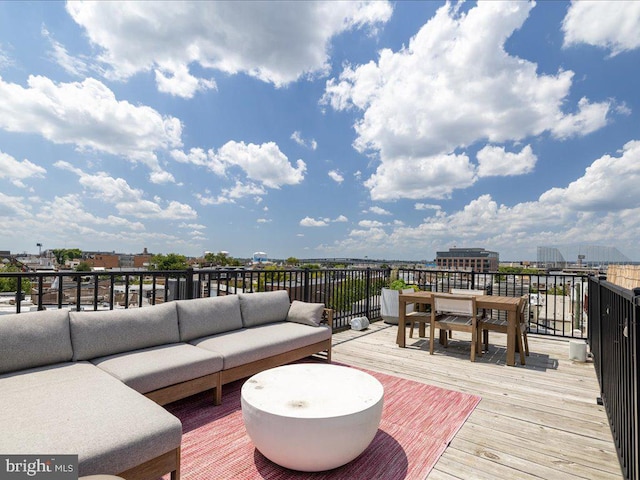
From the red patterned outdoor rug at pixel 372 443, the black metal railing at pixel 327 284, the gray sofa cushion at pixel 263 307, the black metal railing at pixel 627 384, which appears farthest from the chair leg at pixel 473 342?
the gray sofa cushion at pixel 263 307

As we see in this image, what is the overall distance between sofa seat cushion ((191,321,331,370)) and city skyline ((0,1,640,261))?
217 inches

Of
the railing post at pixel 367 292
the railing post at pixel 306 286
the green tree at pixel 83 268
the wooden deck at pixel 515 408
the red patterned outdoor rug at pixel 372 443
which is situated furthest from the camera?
the railing post at pixel 367 292

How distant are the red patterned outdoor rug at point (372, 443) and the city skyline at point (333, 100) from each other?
619 centimetres

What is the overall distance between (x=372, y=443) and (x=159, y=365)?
66.5 inches

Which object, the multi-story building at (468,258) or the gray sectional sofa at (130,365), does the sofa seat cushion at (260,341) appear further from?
the multi-story building at (468,258)

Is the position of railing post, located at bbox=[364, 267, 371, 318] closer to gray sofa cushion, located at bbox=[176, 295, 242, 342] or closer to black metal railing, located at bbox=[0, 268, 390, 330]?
black metal railing, located at bbox=[0, 268, 390, 330]

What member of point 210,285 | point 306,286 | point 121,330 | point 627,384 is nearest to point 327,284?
point 306,286

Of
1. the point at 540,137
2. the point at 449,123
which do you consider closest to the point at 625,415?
the point at 449,123

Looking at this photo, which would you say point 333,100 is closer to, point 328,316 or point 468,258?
point 328,316

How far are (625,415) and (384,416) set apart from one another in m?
1.53

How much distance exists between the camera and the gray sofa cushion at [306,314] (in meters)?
3.98

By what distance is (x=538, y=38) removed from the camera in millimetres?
8836

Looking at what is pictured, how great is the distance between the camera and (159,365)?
245cm

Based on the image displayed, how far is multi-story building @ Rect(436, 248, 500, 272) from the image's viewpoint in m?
55.8
